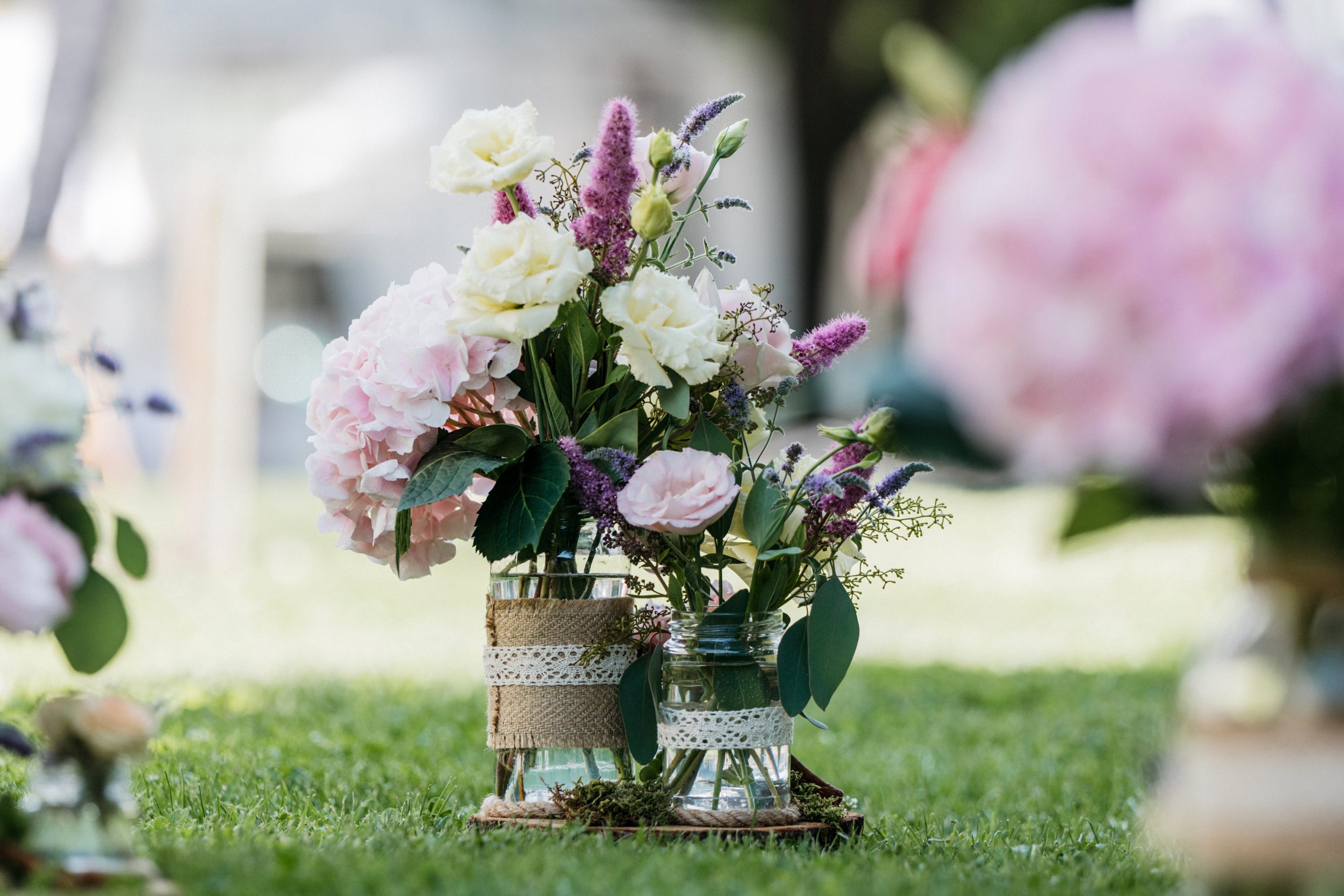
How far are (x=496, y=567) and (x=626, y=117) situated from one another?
659mm

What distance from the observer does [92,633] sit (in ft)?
5.13

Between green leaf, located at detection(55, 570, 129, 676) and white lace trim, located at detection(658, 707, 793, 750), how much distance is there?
694 millimetres

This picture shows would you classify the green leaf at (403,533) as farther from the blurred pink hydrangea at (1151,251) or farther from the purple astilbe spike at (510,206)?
the blurred pink hydrangea at (1151,251)

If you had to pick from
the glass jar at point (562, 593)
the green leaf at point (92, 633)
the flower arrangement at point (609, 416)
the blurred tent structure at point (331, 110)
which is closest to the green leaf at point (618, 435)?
the flower arrangement at point (609, 416)

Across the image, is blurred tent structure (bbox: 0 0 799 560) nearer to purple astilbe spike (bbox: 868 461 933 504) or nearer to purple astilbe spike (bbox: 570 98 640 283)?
purple astilbe spike (bbox: 570 98 640 283)

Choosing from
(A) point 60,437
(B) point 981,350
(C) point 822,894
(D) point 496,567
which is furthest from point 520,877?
(B) point 981,350

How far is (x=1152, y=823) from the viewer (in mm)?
1982

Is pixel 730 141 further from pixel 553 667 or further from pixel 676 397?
pixel 553 667

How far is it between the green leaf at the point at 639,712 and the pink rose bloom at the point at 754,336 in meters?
0.42

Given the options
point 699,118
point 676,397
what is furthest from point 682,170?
point 676,397

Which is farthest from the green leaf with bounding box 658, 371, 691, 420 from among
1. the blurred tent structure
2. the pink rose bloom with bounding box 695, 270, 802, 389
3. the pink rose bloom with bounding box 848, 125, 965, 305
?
the blurred tent structure

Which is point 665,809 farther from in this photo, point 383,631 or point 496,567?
point 383,631

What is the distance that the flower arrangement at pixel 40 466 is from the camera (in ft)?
4.10

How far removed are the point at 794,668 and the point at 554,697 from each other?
A: 1.10 feet
